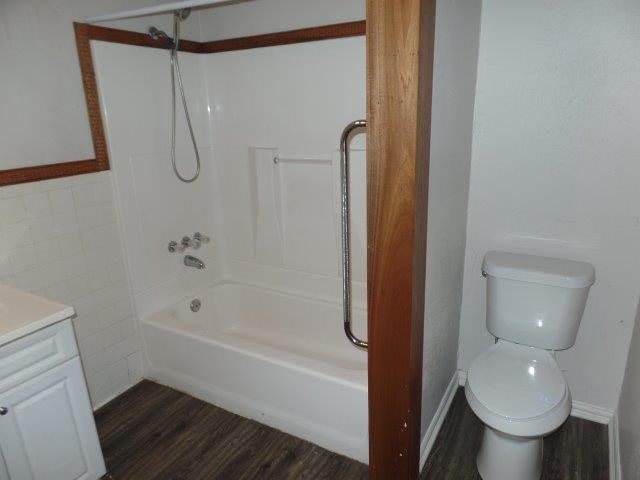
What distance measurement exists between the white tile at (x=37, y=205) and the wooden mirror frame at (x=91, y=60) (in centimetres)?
7

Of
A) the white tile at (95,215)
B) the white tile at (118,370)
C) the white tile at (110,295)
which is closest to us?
the white tile at (95,215)

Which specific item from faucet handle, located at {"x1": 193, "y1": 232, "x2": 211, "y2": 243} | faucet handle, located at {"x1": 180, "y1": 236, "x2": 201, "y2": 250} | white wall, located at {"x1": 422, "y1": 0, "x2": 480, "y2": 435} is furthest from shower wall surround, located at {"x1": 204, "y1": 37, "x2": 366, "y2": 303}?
white wall, located at {"x1": 422, "y1": 0, "x2": 480, "y2": 435}

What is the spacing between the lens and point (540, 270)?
1773 mm

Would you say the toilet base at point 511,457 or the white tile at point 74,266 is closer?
the toilet base at point 511,457

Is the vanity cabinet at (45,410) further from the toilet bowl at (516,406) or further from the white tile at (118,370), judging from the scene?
the toilet bowl at (516,406)

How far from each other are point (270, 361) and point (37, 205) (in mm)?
1225

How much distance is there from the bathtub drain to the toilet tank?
1659 mm

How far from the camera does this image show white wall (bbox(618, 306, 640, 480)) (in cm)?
148

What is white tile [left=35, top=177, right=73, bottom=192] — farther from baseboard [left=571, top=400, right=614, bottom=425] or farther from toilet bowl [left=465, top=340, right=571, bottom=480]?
baseboard [left=571, top=400, right=614, bottom=425]

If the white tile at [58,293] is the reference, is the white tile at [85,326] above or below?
below

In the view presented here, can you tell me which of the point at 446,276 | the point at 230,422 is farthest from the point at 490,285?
the point at 230,422

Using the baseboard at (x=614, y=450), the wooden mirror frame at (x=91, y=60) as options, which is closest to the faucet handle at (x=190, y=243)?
the wooden mirror frame at (x=91, y=60)

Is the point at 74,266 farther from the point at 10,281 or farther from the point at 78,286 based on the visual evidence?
the point at 10,281

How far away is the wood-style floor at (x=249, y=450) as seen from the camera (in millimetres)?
Result: 1808
